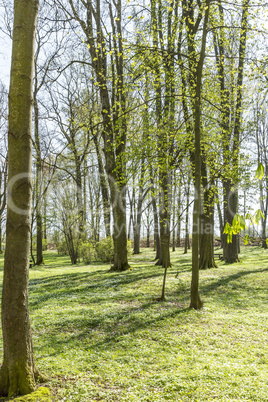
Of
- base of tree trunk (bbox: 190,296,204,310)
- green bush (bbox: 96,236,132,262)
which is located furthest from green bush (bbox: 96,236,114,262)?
base of tree trunk (bbox: 190,296,204,310)

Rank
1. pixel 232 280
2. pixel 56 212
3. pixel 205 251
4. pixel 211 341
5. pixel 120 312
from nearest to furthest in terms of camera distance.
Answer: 1. pixel 211 341
2. pixel 120 312
3. pixel 232 280
4. pixel 205 251
5. pixel 56 212

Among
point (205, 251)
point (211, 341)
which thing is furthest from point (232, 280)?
point (211, 341)

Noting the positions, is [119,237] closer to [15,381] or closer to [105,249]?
[105,249]

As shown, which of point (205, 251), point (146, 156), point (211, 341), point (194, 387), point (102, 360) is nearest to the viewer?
point (194, 387)

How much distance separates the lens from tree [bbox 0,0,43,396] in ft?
13.0

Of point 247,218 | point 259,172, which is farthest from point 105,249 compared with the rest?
point 259,172

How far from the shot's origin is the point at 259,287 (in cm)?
1227

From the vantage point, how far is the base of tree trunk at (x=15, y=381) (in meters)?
3.93

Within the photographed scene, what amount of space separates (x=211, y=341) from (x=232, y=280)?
23.8 ft

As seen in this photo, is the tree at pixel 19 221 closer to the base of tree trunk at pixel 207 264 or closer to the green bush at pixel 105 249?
the base of tree trunk at pixel 207 264

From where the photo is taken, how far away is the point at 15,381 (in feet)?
12.9

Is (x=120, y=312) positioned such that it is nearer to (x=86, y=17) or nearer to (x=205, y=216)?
(x=205, y=216)

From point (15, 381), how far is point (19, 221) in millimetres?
1987

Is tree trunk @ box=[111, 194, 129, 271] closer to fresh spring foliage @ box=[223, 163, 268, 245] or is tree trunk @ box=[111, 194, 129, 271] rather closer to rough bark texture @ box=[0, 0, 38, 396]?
rough bark texture @ box=[0, 0, 38, 396]
